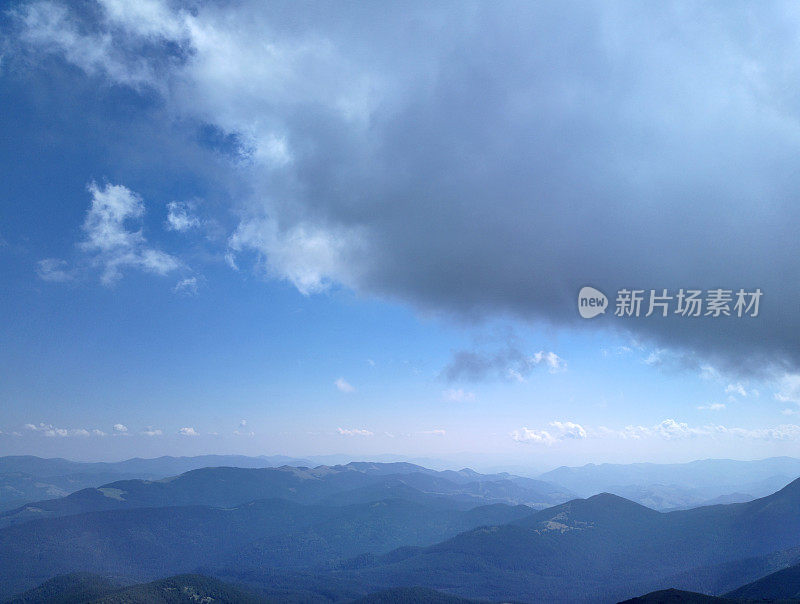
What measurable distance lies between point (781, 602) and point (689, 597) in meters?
33.0

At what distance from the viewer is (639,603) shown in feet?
490

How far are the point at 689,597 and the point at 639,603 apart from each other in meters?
18.1

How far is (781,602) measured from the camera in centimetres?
15000

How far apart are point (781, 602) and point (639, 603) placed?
50869mm

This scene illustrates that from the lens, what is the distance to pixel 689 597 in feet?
491

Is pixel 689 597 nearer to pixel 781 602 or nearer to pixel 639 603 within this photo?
pixel 639 603

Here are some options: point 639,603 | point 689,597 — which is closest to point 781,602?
point 689,597
